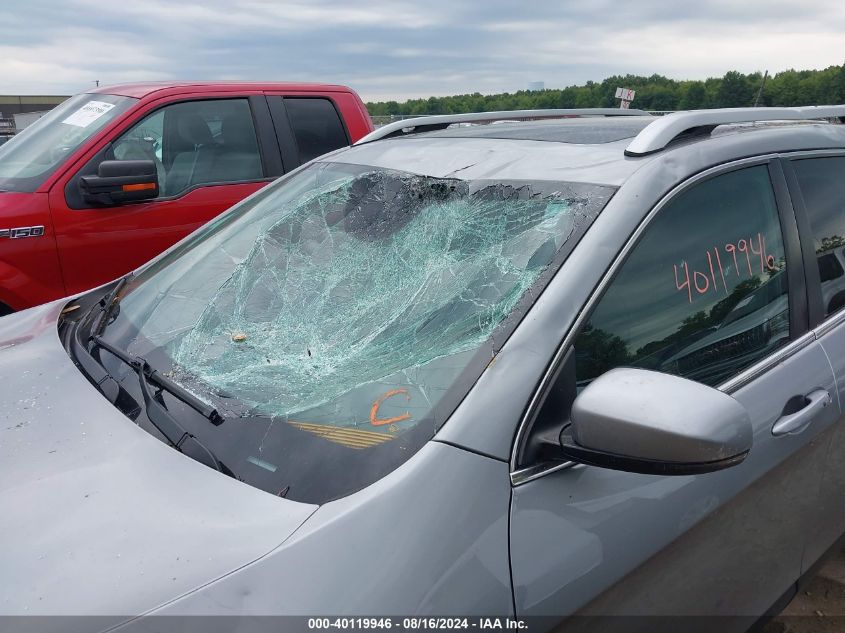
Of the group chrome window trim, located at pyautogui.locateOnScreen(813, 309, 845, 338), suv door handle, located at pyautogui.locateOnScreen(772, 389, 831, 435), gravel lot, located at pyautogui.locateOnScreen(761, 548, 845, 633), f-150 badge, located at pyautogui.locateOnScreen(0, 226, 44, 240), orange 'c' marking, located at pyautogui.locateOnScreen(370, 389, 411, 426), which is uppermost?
chrome window trim, located at pyautogui.locateOnScreen(813, 309, 845, 338)

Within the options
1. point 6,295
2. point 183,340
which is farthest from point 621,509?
point 6,295

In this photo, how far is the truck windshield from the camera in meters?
4.18

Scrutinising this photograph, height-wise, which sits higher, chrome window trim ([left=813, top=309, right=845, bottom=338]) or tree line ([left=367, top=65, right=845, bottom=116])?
tree line ([left=367, top=65, right=845, bottom=116])

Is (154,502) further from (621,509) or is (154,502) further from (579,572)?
(621,509)

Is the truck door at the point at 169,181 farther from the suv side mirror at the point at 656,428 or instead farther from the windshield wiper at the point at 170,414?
the suv side mirror at the point at 656,428

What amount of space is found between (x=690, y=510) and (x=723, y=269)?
2.18ft

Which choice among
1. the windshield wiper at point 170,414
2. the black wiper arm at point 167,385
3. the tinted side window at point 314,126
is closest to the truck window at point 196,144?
the tinted side window at point 314,126

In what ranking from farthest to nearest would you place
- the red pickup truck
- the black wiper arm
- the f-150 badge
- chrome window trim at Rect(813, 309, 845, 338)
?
the red pickup truck < the f-150 badge < chrome window trim at Rect(813, 309, 845, 338) < the black wiper arm

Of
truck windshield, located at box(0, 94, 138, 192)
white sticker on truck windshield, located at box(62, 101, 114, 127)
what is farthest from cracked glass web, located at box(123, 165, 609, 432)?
white sticker on truck windshield, located at box(62, 101, 114, 127)

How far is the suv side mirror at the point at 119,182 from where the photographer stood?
13.3 feet

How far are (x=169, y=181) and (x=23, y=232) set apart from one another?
0.95 m

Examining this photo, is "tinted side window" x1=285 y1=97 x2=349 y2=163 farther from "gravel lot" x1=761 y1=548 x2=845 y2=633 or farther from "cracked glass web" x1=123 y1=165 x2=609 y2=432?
"gravel lot" x1=761 y1=548 x2=845 y2=633

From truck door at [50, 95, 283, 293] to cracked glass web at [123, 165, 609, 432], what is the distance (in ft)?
7.09

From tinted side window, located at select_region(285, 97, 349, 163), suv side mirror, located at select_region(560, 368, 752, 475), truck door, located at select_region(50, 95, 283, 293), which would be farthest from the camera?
tinted side window, located at select_region(285, 97, 349, 163)
